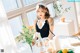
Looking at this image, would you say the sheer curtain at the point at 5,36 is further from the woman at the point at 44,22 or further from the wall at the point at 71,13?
the wall at the point at 71,13

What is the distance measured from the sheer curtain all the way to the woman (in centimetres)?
40

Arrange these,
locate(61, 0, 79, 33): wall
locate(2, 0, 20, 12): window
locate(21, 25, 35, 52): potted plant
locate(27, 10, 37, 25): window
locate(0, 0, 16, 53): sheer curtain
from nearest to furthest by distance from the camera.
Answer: locate(0, 0, 16, 53): sheer curtain → locate(21, 25, 35, 52): potted plant → locate(61, 0, 79, 33): wall → locate(2, 0, 20, 12): window → locate(27, 10, 37, 25): window

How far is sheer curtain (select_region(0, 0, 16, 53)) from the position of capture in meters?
Result: 2.08

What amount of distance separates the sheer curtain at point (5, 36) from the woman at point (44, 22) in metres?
0.40

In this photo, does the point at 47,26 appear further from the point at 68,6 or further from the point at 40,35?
the point at 68,6

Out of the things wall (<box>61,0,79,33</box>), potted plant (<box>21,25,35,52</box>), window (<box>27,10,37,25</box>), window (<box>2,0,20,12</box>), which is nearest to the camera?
potted plant (<box>21,25,35,52</box>)

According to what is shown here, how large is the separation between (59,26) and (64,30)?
10cm

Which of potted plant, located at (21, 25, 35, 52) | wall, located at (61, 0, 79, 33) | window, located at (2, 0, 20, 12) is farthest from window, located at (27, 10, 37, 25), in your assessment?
potted plant, located at (21, 25, 35, 52)

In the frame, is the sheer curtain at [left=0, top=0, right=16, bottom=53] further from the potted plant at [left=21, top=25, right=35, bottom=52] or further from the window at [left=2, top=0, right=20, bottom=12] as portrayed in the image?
the window at [left=2, top=0, right=20, bottom=12]

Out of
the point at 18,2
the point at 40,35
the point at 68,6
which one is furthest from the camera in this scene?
the point at 18,2

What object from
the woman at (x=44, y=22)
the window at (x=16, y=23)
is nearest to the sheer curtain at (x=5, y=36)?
the woman at (x=44, y=22)

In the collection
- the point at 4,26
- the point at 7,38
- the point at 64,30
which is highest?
the point at 4,26

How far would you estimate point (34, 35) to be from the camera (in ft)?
6.97

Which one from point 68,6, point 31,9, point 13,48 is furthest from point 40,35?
point 31,9
